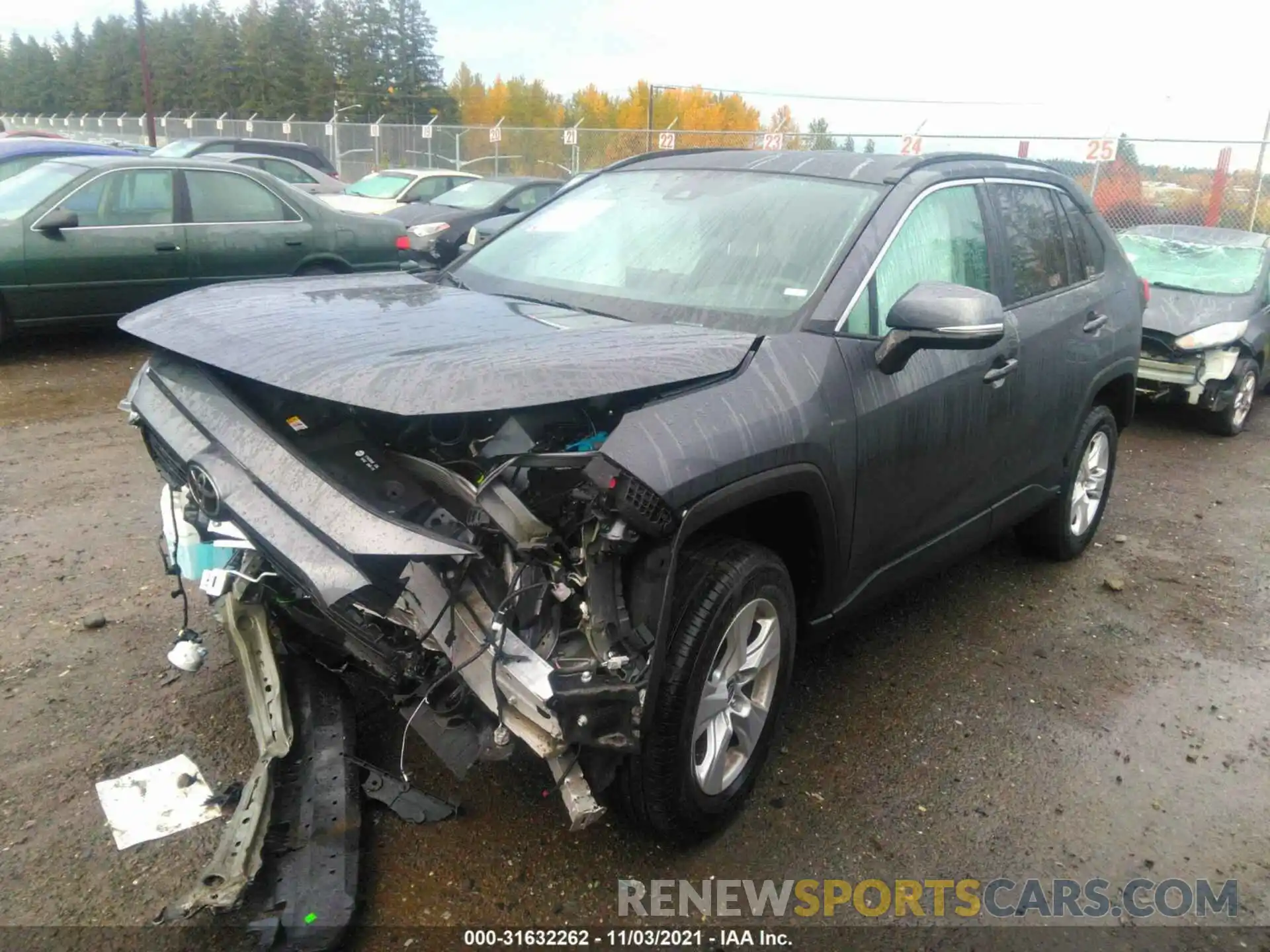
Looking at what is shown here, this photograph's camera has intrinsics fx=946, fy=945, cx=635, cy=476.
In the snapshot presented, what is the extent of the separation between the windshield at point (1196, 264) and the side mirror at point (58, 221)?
28.1 ft

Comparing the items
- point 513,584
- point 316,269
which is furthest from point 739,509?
point 316,269

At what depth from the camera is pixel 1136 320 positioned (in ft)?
15.5

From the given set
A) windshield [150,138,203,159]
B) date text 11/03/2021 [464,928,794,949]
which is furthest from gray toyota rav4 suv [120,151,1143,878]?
windshield [150,138,203,159]

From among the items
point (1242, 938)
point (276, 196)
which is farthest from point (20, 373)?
point (1242, 938)

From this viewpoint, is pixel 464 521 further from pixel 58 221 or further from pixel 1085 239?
pixel 58 221

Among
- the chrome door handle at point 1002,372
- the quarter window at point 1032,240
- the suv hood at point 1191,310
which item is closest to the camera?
the chrome door handle at point 1002,372

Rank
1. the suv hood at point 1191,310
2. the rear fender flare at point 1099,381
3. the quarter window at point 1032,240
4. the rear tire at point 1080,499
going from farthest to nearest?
the suv hood at point 1191,310, the rear tire at point 1080,499, the rear fender flare at point 1099,381, the quarter window at point 1032,240

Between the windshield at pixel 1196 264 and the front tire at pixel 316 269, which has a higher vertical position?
the windshield at pixel 1196 264

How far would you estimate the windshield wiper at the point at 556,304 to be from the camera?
10.3ft

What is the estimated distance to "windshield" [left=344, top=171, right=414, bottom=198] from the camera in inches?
602

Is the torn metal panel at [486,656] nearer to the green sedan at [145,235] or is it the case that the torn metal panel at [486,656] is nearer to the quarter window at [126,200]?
the green sedan at [145,235]

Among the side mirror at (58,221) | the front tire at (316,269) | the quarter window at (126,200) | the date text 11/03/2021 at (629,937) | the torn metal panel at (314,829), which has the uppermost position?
the quarter window at (126,200)

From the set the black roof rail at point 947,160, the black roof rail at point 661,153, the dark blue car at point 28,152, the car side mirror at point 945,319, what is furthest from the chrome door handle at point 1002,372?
the dark blue car at point 28,152

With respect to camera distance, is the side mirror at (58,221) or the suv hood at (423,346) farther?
the side mirror at (58,221)
